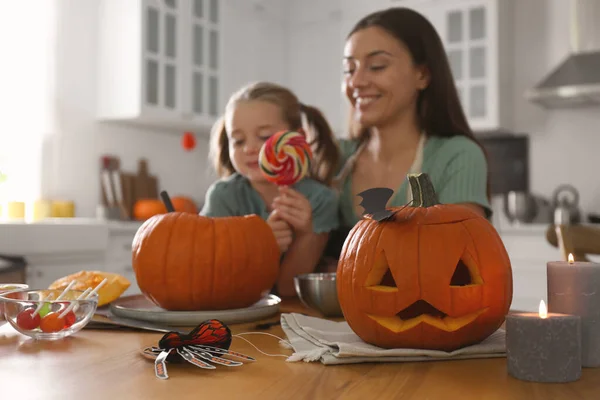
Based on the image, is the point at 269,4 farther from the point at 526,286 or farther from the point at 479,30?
the point at 526,286

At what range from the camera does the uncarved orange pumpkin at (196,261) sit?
1.03 m

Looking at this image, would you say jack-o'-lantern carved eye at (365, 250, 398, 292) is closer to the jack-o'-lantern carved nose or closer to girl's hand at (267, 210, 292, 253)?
the jack-o'-lantern carved nose

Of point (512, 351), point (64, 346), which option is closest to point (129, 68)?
point (64, 346)

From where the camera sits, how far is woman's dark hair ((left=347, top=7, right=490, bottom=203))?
1.64 metres

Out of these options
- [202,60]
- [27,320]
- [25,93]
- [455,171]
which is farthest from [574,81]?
[27,320]

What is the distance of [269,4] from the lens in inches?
212

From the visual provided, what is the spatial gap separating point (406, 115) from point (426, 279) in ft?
3.36

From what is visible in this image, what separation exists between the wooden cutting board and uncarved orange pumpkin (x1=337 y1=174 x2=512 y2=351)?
377cm

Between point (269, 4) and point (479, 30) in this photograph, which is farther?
point (269, 4)

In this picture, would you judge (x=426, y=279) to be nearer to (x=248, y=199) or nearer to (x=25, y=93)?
(x=248, y=199)

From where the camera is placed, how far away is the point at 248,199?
5.57 ft

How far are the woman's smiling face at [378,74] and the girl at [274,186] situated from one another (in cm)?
19

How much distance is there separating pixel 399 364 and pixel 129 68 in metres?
3.73

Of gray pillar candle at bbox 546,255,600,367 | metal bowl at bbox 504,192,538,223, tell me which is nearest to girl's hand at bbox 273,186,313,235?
gray pillar candle at bbox 546,255,600,367
